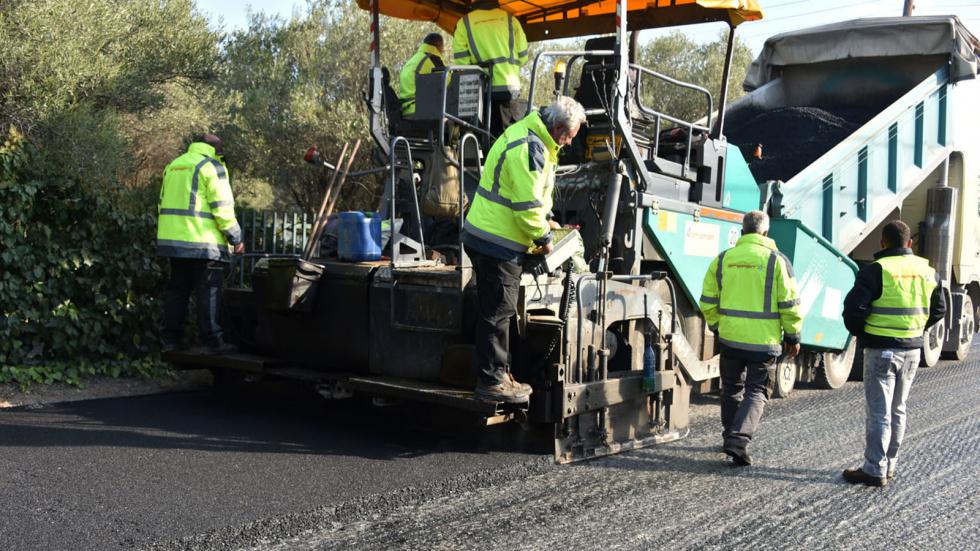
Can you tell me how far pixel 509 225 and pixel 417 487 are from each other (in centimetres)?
145

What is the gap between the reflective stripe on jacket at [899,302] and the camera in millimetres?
5105

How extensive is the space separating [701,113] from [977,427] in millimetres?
14623

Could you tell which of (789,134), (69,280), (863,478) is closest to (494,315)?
(863,478)

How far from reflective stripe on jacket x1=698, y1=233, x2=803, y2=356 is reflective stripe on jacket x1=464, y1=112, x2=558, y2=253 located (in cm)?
130

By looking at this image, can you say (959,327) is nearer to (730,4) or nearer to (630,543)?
(730,4)

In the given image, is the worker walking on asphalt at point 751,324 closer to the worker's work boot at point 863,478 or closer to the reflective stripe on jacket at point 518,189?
the worker's work boot at point 863,478

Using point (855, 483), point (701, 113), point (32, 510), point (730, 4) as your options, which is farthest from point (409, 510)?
point (701, 113)

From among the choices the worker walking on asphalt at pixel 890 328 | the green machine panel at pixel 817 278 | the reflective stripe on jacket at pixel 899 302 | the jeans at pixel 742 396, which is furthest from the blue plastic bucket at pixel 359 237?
the green machine panel at pixel 817 278

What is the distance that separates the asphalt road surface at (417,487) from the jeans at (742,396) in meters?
0.20

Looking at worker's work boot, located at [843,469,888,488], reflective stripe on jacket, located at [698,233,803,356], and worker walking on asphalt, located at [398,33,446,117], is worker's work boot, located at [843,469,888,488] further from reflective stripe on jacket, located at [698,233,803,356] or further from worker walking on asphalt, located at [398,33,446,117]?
worker walking on asphalt, located at [398,33,446,117]

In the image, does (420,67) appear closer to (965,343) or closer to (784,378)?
(784,378)

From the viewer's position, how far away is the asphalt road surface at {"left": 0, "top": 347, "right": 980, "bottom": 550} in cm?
387

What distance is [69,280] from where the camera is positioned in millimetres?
7090

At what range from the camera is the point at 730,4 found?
6445mm
